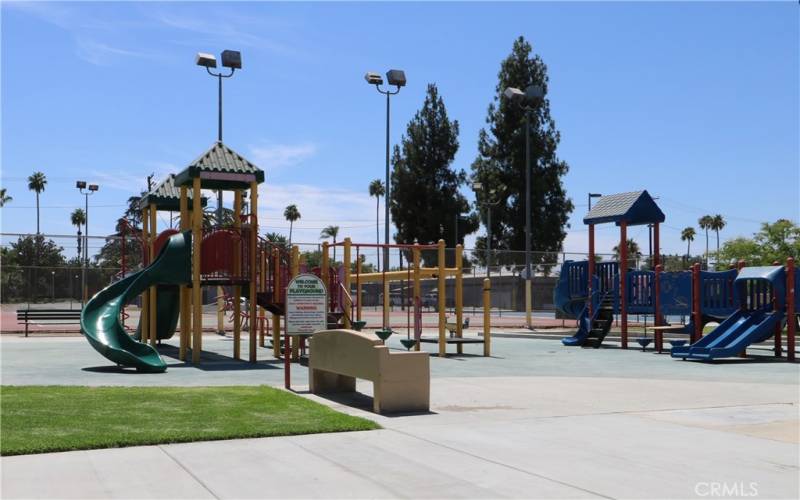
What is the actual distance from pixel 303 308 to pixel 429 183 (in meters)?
53.3

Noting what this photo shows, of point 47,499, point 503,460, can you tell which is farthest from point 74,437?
point 503,460

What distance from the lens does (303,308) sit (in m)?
13.5

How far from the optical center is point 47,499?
6.35 metres

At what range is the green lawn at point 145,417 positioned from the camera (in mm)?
8594

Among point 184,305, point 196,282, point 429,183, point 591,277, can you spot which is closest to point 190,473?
point 196,282

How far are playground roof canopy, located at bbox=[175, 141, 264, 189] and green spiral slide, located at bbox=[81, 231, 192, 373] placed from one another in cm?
138

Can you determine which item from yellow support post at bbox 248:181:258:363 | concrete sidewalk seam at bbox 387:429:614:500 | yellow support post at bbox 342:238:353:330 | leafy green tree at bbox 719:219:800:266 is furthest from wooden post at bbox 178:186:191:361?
leafy green tree at bbox 719:219:800:266

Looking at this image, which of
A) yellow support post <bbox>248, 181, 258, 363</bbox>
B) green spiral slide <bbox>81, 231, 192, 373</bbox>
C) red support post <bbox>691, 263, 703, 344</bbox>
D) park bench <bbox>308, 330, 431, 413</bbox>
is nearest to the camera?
park bench <bbox>308, 330, 431, 413</bbox>

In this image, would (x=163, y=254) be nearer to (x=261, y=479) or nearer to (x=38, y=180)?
(x=261, y=479)

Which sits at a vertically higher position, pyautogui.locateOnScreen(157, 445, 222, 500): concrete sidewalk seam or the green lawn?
the green lawn

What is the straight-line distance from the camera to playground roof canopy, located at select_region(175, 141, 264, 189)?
19750 millimetres

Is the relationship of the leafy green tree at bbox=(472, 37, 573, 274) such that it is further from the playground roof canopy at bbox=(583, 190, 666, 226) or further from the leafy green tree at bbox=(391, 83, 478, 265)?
the playground roof canopy at bbox=(583, 190, 666, 226)

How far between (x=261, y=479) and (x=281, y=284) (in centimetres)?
1384

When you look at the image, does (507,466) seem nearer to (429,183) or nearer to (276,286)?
(276,286)
